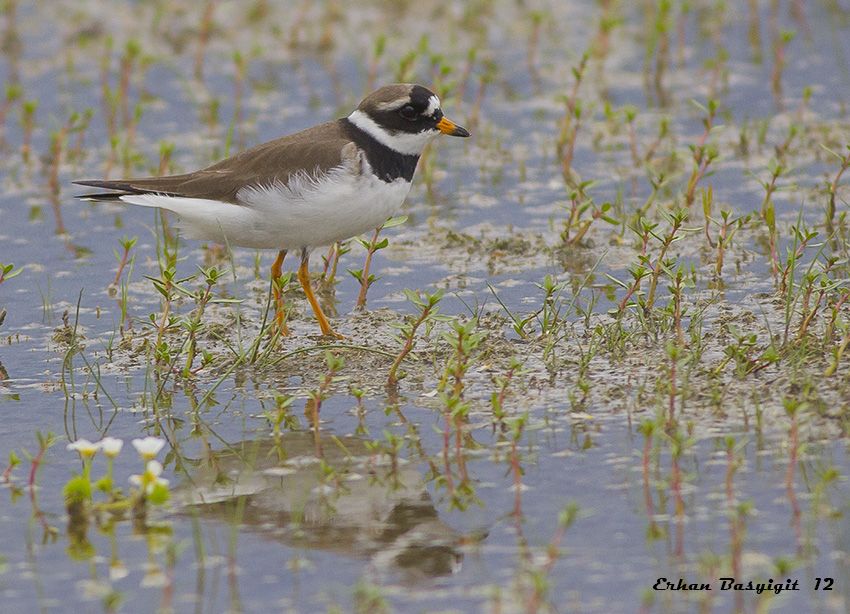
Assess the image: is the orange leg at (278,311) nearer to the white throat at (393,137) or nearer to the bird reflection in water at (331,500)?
the white throat at (393,137)

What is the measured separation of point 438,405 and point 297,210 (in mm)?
1455

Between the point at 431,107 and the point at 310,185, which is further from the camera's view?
the point at 431,107

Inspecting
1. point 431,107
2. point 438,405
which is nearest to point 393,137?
point 431,107

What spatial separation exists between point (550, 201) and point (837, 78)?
11.9ft

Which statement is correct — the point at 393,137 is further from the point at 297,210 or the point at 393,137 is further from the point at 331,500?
the point at 331,500

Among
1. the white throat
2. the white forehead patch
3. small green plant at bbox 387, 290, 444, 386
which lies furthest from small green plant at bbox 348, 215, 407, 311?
small green plant at bbox 387, 290, 444, 386

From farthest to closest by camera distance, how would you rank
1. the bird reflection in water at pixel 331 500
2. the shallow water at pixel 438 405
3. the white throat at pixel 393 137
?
the white throat at pixel 393 137
the bird reflection in water at pixel 331 500
the shallow water at pixel 438 405

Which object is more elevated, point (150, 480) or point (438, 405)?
point (438, 405)

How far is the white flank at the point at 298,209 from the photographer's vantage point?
24.1 ft

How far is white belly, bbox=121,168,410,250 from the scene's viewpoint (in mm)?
7336

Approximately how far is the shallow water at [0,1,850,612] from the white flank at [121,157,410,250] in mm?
341

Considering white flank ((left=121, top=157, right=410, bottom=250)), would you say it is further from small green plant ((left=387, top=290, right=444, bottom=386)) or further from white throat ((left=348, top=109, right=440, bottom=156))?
small green plant ((left=387, top=290, right=444, bottom=386))

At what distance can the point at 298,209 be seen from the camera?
291 inches

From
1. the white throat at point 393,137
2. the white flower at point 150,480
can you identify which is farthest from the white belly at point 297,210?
the white flower at point 150,480
